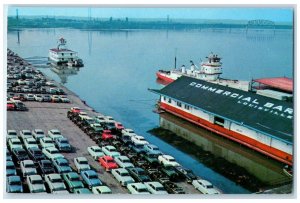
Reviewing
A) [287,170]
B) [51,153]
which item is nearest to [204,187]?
[287,170]

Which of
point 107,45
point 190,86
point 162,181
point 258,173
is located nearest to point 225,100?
point 190,86

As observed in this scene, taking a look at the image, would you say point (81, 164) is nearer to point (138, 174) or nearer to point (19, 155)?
point (138, 174)

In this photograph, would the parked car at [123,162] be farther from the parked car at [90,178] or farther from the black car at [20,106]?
the black car at [20,106]

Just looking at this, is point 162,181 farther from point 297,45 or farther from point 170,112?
point 170,112

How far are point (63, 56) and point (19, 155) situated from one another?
2199 cm

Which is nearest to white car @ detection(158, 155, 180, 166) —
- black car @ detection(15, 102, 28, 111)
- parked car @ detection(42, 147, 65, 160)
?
parked car @ detection(42, 147, 65, 160)

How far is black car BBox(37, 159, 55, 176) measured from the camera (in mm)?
9296

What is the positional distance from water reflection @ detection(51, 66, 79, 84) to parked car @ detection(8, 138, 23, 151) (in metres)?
15.9

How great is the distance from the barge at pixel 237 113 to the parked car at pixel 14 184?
260 inches

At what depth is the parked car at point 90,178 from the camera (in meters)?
8.73

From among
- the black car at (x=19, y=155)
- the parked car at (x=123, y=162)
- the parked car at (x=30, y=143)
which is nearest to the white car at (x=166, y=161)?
the parked car at (x=123, y=162)

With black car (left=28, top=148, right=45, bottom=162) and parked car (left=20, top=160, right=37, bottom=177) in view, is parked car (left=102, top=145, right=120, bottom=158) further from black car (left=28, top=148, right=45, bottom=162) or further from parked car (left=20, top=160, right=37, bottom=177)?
parked car (left=20, top=160, right=37, bottom=177)

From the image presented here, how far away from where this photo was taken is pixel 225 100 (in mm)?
14648
